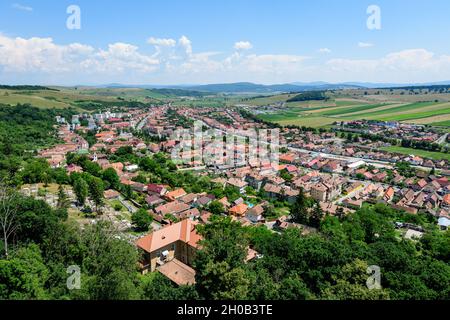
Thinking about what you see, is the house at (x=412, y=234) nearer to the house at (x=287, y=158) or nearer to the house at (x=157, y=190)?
the house at (x=157, y=190)

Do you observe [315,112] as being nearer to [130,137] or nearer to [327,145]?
[327,145]

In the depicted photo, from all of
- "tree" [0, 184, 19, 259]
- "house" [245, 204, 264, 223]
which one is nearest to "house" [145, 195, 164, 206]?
"house" [245, 204, 264, 223]

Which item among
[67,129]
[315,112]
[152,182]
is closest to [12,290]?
[152,182]

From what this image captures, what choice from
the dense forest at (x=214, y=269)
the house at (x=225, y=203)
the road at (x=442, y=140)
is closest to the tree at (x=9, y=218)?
the dense forest at (x=214, y=269)

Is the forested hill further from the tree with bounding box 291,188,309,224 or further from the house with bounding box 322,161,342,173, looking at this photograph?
the house with bounding box 322,161,342,173

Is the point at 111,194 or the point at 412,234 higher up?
the point at 111,194

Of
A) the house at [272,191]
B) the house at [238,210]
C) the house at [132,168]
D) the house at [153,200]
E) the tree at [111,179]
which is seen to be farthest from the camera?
the house at [132,168]

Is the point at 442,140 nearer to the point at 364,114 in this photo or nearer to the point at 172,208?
the point at 364,114

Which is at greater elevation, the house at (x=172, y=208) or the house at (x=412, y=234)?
the house at (x=172, y=208)

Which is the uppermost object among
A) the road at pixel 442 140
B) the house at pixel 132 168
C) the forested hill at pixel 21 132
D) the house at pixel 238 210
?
the forested hill at pixel 21 132

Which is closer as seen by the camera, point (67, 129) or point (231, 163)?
point (231, 163)

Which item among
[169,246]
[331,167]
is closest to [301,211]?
[169,246]
